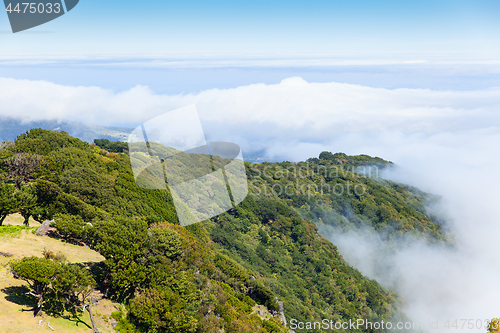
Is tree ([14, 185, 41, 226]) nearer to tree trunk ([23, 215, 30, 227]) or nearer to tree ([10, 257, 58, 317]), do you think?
tree trunk ([23, 215, 30, 227])

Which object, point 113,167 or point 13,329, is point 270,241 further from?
point 13,329

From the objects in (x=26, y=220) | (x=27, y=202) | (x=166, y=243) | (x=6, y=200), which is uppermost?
(x=6, y=200)

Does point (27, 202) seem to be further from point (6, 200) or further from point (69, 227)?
point (69, 227)

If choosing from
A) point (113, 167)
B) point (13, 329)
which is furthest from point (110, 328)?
point (113, 167)

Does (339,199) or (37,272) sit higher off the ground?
(37,272)

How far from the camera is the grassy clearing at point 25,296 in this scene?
16.2 m

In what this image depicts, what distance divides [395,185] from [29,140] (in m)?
182

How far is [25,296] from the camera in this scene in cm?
1803

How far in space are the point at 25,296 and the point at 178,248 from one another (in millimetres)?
10174

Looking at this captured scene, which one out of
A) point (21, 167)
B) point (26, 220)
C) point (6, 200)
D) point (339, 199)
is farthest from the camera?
point (339, 199)

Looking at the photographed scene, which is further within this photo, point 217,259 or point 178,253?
point 217,259

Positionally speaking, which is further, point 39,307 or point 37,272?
point 39,307

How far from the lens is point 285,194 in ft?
364

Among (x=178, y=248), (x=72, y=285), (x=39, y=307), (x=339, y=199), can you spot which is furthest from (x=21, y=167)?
(x=339, y=199)
